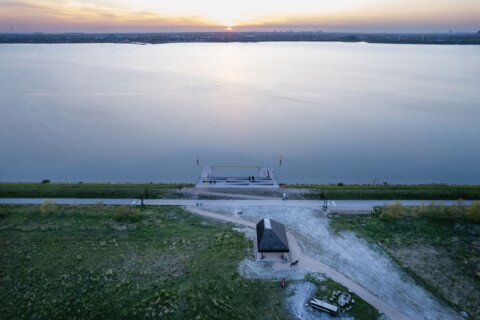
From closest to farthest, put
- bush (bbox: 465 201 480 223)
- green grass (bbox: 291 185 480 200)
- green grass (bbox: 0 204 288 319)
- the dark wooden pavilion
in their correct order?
green grass (bbox: 0 204 288 319)
the dark wooden pavilion
bush (bbox: 465 201 480 223)
green grass (bbox: 291 185 480 200)

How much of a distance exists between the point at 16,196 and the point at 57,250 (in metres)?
14.0

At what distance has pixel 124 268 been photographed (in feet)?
79.8

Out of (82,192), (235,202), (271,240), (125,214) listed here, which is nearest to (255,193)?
(235,202)

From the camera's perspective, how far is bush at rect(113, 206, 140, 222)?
30.8 m

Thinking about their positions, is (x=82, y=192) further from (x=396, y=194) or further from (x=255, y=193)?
(x=396, y=194)

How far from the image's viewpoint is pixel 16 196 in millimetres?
35438

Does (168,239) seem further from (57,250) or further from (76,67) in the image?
(76,67)

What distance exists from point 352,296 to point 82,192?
30.3 m

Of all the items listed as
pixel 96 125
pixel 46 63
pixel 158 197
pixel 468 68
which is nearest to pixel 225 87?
pixel 96 125

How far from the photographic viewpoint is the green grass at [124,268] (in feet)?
68.1

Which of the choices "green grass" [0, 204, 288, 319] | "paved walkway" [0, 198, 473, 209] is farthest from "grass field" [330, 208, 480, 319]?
"green grass" [0, 204, 288, 319]

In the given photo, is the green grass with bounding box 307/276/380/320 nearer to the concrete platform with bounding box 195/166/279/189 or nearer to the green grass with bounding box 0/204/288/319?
the green grass with bounding box 0/204/288/319

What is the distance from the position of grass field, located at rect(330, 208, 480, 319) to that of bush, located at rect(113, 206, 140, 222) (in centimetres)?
1949

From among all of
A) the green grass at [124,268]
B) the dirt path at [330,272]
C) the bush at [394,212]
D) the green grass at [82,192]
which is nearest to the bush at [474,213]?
the bush at [394,212]
